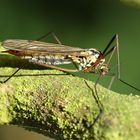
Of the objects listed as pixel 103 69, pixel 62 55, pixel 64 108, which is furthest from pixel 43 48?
pixel 64 108

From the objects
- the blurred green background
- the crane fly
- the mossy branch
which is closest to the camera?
the mossy branch

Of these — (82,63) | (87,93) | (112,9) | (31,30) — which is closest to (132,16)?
(112,9)

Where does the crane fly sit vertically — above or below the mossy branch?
below

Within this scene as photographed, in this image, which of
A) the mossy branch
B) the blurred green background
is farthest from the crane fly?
the blurred green background

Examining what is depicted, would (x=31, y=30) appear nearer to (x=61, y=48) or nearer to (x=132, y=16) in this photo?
(x=132, y=16)

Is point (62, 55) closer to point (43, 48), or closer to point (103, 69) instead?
point (43, 48)

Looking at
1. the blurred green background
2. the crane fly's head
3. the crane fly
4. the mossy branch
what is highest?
the mossy branch

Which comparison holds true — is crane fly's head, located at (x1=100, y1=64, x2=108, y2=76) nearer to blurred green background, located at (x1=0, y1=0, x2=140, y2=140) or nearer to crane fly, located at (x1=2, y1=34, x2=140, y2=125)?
crane fly, located at (x1=2, y1=34, x2=140, y2=125)

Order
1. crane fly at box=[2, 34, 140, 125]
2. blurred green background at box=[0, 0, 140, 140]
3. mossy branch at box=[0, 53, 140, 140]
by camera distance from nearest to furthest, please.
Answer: mossy branch at box=[0, 53, 140, 140] < crane fly at box=[2, 34, 140, 125] < blurred green background at box=[0, 0, 140, 140]
